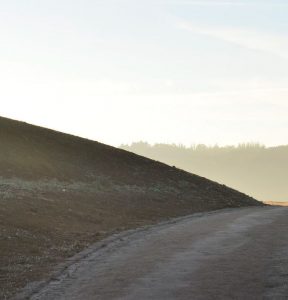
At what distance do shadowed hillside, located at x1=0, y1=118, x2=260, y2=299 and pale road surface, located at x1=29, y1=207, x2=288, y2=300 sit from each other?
1665 mm

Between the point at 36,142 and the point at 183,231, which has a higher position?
the point at 36,142

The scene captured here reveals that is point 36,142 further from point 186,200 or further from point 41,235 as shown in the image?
point 41,235

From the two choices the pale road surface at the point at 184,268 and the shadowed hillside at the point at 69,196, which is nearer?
the pale road surface at the point at 184,268

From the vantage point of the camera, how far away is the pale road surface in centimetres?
1412

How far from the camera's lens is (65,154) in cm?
5597

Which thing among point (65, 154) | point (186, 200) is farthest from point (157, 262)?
point (65, 154)

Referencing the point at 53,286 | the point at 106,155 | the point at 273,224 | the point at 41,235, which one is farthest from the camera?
the point at 106,155

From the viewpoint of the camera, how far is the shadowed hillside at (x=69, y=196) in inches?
877

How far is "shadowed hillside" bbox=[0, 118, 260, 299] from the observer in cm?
2228

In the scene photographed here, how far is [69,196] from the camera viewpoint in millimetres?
39094

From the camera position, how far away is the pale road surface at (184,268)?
14117mm

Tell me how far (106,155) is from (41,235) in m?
34.5

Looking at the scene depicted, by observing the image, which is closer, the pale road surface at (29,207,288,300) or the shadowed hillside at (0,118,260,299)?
the pale road surface at (29,207,288,300)

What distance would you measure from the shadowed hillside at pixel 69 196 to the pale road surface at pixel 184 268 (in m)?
1.66
